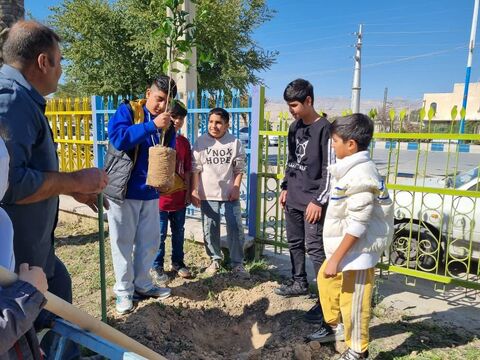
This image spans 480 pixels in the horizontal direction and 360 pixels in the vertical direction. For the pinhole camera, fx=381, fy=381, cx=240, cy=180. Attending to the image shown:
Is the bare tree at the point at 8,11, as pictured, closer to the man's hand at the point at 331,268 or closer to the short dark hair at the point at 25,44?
the short dark hair at the point at 25,44

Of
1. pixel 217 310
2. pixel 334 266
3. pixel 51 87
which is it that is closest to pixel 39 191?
pixel 51 87

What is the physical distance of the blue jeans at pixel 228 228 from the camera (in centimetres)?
387

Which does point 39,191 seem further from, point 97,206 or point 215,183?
point 215,183

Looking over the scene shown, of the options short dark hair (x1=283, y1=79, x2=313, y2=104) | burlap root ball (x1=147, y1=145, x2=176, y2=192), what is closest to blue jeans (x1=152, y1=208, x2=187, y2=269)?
burlap root ball (x1=147, y1=145, x2=176, y2=192)

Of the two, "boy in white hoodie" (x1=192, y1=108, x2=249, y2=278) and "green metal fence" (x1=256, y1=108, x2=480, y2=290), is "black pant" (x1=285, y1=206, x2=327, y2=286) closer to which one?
"green metal fence" (x1=256, y1=108, x2=480, y2=290)

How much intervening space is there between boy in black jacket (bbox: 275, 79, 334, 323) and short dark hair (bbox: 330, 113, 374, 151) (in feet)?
1.88

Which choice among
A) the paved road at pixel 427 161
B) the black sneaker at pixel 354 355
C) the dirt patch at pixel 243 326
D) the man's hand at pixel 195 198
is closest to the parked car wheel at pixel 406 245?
the paved road at pixel 427 161

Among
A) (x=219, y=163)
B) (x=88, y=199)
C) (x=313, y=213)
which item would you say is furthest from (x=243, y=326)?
(x=88, y=199)

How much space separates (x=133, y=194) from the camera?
2953 millimetres

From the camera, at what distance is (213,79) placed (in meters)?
15.4

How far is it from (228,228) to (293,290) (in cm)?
90

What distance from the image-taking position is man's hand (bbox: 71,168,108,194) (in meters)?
1.78

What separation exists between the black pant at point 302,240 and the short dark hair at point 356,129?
0.77 m

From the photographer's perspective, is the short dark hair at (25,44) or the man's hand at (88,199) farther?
the man's hand at (88,199)
